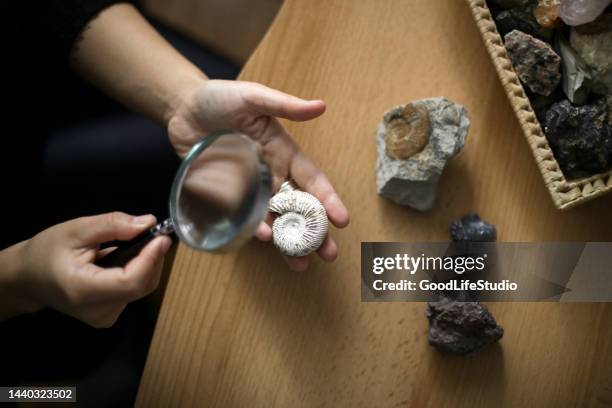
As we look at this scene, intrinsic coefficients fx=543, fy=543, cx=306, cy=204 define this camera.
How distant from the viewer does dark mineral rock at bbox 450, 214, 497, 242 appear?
931 mm

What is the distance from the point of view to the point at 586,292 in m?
0.95

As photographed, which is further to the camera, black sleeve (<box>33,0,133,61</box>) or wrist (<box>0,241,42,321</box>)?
black sleeve (<box>33,0,133,61</box>)

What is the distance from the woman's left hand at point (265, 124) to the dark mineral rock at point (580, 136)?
0.37m

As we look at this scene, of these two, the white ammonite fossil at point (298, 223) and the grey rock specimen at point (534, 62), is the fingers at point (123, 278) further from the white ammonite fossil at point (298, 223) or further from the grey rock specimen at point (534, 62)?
the grey rock specimen at point (534, 62)

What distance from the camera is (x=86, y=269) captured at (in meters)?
0.78

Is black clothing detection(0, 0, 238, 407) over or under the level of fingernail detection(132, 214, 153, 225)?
under

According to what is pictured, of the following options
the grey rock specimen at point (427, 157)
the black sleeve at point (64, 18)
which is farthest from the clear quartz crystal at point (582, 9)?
the black sleeve at point (64, 18)

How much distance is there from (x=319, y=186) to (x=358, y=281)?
182mm

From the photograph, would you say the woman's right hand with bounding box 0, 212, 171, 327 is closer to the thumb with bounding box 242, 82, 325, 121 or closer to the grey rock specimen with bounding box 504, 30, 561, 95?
the thumb with bounding box 242, 82, 325, 121

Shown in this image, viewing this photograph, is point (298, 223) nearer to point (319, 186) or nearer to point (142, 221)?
point (319, 186)

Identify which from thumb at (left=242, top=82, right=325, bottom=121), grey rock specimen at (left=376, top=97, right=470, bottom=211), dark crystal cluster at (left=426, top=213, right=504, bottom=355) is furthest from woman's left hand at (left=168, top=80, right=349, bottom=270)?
dark crystal cluster at (left=426, top=213, right=504, bottom=355)

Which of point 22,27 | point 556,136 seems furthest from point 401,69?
point 22,27

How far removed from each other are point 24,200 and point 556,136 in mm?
1031

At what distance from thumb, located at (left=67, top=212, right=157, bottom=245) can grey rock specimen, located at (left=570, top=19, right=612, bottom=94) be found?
72cm
